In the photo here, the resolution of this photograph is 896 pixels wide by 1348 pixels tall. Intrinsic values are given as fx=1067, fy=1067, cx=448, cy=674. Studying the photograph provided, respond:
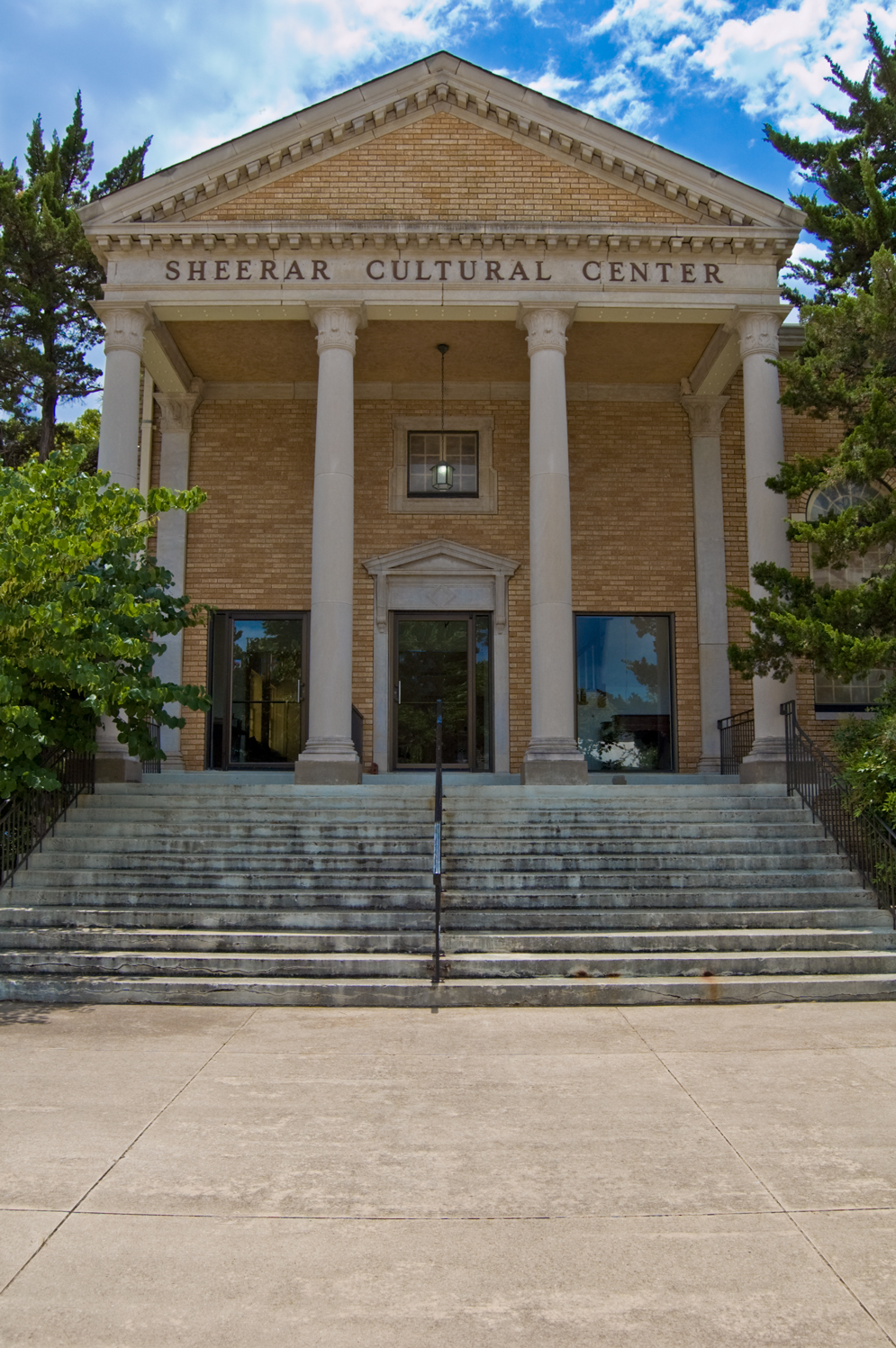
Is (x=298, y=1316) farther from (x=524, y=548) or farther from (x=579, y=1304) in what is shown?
(x=524, y=548)

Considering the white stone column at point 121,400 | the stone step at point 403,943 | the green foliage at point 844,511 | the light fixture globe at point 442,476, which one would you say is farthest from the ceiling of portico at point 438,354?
the stone step at point 403,943

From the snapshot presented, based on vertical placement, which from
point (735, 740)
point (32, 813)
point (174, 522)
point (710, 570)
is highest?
point (174, 522)

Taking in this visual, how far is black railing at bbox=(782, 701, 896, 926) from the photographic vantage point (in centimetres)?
1035

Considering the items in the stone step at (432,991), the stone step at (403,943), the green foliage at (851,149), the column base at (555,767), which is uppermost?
the green foliage at (851,149)

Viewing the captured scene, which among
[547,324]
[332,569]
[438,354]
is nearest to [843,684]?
[547,324]

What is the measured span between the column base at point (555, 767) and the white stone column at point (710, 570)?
463 centimetres

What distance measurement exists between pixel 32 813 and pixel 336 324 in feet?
26.1

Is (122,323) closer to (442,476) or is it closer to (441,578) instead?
(442,476)

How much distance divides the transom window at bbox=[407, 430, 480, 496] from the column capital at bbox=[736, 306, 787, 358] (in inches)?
200

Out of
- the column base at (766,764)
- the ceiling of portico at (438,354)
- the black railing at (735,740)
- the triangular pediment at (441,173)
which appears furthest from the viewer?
the black railing at (735,740)

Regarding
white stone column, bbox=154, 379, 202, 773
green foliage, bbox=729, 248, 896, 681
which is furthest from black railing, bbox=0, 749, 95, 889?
green foliage, bbox=729, 248, 896, 681

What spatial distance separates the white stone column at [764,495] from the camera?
14.2 m

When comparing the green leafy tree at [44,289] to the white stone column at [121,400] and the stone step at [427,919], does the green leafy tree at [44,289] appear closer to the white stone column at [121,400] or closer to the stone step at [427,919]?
the white stone column at [121,400]

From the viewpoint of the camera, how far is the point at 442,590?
59.4ft
